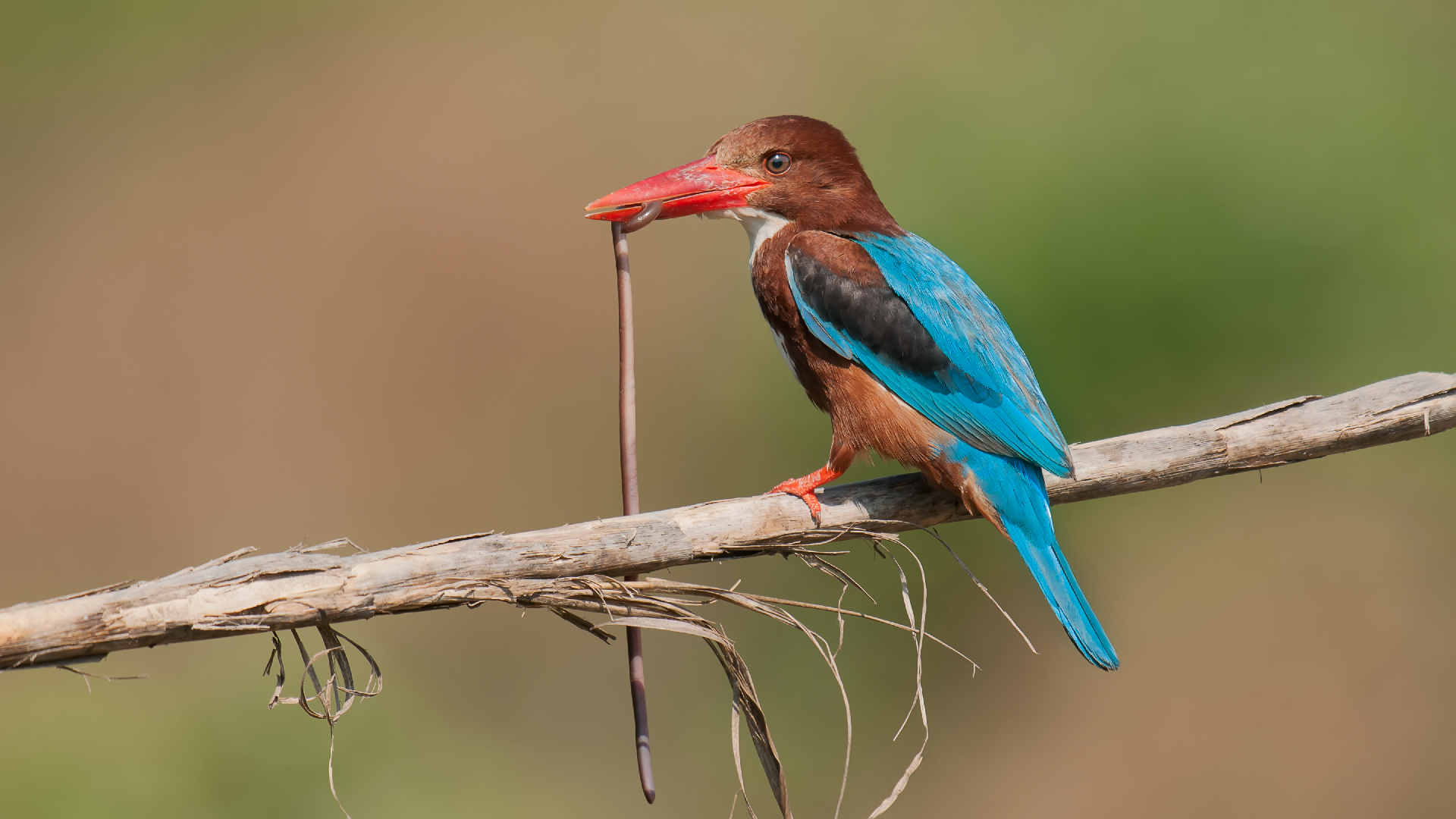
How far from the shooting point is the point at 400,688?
3748 millimetres

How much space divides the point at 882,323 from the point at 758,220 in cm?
41

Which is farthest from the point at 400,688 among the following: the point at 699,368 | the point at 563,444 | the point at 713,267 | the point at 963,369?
the point at 963,369

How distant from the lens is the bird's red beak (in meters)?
2.09

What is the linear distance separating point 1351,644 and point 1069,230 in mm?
A: 1842

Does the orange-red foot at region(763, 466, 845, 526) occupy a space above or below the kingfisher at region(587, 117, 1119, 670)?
below

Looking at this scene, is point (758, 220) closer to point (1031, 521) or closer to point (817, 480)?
point (817, 480)

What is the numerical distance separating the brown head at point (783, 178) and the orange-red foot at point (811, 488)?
53 centimetres

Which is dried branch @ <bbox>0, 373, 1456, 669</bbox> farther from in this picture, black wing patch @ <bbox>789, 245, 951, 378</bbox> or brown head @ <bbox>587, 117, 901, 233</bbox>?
brown head @ <bbox>587, 117, 901, 233</bbox>

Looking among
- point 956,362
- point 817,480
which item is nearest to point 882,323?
point 956,362

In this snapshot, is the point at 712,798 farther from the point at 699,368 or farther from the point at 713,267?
the point at 713,267

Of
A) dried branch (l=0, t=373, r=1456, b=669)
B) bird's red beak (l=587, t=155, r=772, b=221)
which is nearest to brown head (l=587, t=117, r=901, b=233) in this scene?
bird's red beak (l=587, t=155, r=772, b=221)

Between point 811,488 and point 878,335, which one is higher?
point 878,335

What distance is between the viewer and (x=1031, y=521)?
184 centimetres

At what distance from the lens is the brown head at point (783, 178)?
214cm
